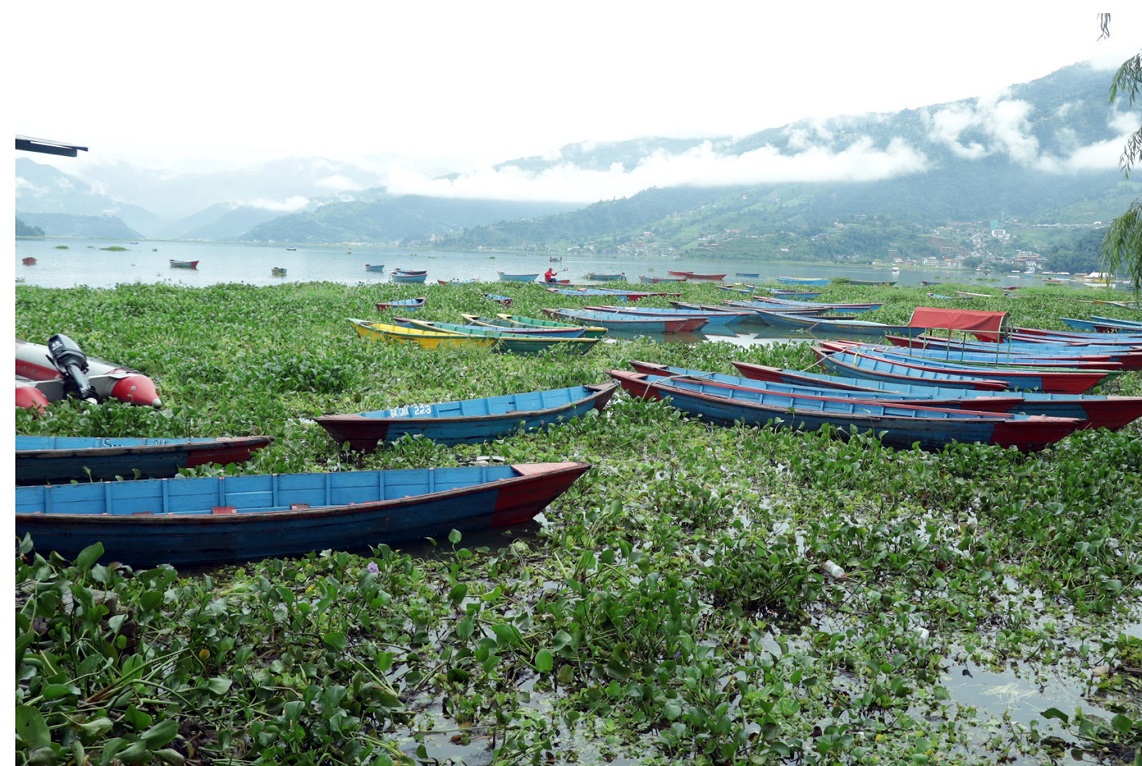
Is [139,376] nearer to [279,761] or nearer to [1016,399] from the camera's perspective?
[279,761]

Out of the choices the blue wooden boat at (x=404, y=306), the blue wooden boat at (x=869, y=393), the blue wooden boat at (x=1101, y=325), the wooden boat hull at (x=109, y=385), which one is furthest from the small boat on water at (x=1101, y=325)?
the wooden boat hull at (x=109, y=385)

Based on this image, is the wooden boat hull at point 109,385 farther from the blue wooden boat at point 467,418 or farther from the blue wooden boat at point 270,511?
the blue wooden boat at point 270,511

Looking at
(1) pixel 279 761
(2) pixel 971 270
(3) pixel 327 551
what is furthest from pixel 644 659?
(2) pixel 971 270

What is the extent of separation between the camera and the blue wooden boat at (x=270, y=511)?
631 cm

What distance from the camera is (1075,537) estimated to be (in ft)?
25.4

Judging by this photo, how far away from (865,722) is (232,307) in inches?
924

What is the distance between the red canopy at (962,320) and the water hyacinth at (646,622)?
17.6 feet

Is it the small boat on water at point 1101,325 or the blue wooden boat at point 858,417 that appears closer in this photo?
the blue wooden boat at point 858,417

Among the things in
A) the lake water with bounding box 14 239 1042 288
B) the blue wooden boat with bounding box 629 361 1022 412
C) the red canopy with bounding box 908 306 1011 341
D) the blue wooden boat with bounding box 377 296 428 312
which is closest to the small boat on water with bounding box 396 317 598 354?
the blue wooden boat with bounding box 629 361 1022 412

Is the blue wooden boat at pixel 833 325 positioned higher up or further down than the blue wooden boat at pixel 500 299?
further down
